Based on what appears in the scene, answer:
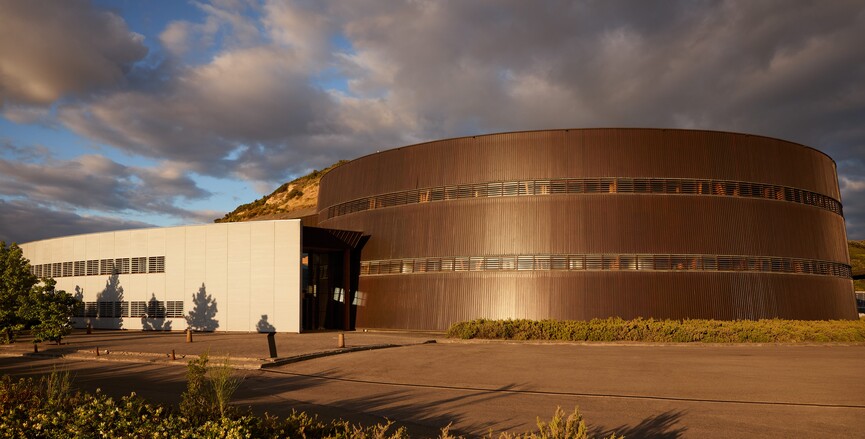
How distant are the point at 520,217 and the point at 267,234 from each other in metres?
14.1

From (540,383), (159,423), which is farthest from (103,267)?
(159,423)

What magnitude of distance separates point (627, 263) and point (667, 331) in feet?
17.3

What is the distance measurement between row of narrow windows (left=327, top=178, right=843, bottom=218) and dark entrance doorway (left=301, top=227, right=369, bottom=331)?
560 cm

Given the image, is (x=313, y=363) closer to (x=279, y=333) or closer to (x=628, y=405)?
(x=628, y=405)

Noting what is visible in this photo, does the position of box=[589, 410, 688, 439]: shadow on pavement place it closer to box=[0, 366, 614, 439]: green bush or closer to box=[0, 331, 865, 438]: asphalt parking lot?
box=[0, 331, 865, 438]: asphalt parking lot

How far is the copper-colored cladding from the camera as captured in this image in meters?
31.1

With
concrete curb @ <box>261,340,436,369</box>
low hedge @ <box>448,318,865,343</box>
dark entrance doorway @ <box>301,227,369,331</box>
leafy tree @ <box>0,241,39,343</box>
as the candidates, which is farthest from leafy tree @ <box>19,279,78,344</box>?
low hedge @ <box>448,318,865,343</box>

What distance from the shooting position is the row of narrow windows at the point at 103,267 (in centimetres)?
3928

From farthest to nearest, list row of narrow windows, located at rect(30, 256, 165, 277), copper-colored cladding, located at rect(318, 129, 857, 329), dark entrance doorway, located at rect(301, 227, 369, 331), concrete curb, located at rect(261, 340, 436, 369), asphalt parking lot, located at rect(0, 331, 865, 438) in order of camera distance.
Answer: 1. row of narrow windows, located at rect(30, 256, 165, 277)
2. dark entrance doorway, located at rect(301, 227, 369, 331)
3. copper-colored cladding, located at rect(318, 129, 857, 329)
4. concrete curb, located at rect(261, 340, 436, 369)
5. asphalt parking lot, located at rect(0, 331, 865, 438)

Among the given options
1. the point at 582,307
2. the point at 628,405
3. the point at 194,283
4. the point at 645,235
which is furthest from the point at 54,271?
the point at 628,405

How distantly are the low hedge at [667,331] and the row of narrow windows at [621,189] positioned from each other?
705 cm

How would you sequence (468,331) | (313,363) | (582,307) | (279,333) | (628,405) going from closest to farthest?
(628,405), (313,363), (468,331), (582,307), (279,333)

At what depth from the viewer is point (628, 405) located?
12523mm

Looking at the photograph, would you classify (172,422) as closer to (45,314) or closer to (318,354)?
(318,354)
